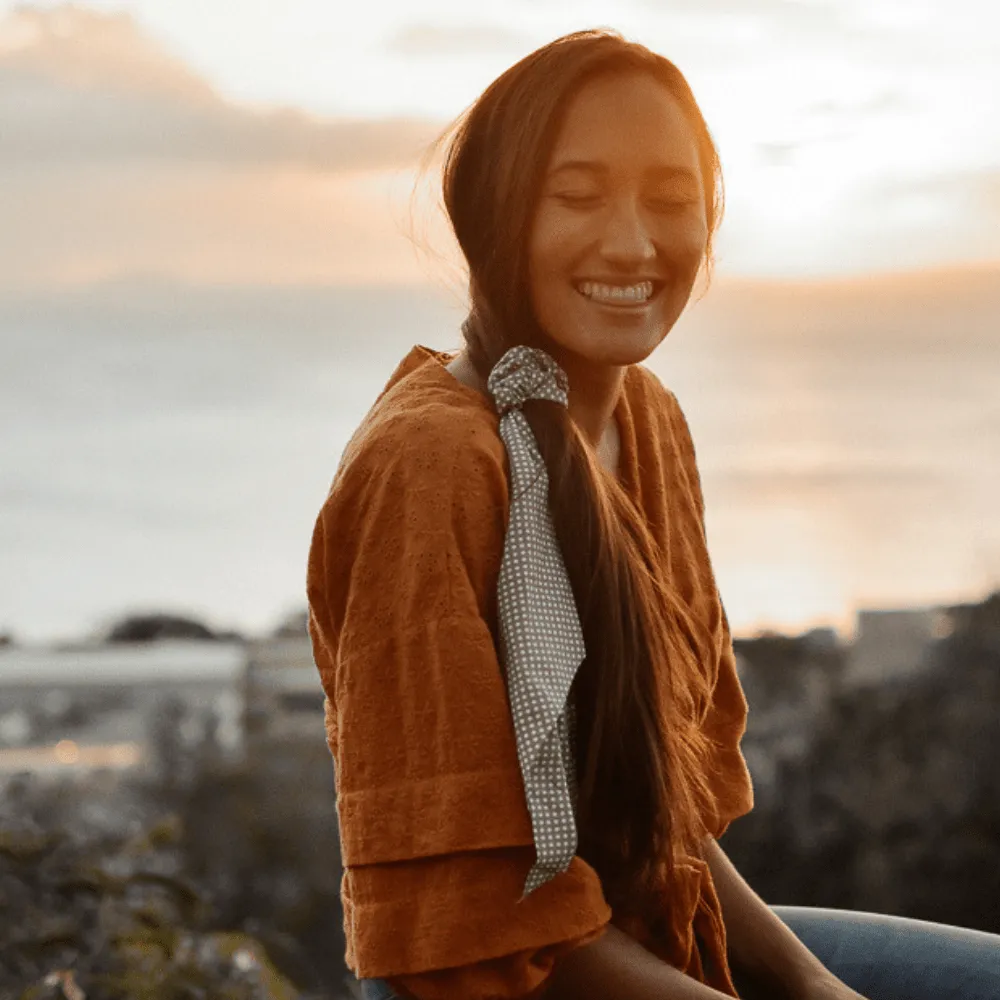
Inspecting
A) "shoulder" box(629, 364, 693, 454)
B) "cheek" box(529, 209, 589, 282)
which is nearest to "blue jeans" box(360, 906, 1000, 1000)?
"shoulder" box(629, 364, 693, 454)

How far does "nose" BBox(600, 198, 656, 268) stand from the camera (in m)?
1.69

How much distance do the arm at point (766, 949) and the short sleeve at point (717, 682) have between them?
2.2 inches

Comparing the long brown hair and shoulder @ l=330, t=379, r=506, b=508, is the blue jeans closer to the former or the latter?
the long brown hair

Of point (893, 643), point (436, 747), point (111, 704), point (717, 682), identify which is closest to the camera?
point (436, 747)

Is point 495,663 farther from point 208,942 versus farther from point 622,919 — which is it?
point 208,942

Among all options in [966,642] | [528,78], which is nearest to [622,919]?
[528,78]

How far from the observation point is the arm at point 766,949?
1912mm

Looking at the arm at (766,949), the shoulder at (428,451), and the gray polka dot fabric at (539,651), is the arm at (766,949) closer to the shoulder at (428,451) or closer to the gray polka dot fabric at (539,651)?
the gray polka dot fabric at (539,651)

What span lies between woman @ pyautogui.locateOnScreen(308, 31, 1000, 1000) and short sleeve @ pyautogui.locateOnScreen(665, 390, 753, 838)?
119 mm

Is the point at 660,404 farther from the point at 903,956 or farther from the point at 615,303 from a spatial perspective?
the point at 903,956

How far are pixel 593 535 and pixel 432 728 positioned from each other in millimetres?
238

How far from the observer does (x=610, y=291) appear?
1.71 meters

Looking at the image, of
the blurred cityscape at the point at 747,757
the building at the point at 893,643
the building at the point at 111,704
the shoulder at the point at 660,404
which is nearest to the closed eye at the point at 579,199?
the shoulder at the point at 660,404

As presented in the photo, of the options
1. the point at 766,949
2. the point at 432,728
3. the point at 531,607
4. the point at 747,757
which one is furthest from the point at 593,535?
the point at 747,757
